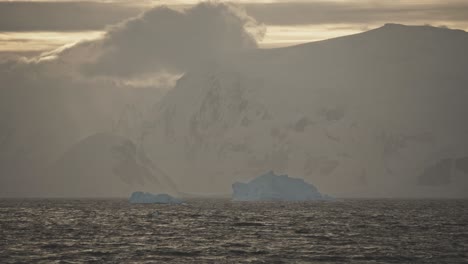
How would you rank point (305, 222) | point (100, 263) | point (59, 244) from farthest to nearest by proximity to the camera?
point (305, 222), point (59, 244), point (100, 263)

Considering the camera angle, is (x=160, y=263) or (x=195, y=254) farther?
(x=195, y=254)

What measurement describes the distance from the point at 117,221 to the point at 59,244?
121 ft

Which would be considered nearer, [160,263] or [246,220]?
[160,263]

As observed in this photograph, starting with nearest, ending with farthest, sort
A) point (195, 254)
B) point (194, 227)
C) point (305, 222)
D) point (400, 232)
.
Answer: point (195, 254) → point (400, 232) → point (194, 227) → point (305, 222)

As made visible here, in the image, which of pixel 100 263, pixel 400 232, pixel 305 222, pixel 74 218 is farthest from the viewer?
pixel 74 218

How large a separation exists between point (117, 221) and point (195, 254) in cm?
4643

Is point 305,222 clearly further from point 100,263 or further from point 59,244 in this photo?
Answer: point 100,263

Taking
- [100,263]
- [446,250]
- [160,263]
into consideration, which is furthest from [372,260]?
[100,263]

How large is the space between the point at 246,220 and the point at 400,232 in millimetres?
28857

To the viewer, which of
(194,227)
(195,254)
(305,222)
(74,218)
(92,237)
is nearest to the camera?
(195,254)

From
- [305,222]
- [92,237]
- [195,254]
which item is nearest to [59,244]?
[92,237]

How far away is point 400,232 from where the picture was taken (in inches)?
3903

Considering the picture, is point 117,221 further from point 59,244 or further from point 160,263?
point 160,263

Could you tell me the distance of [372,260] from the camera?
235 feet
